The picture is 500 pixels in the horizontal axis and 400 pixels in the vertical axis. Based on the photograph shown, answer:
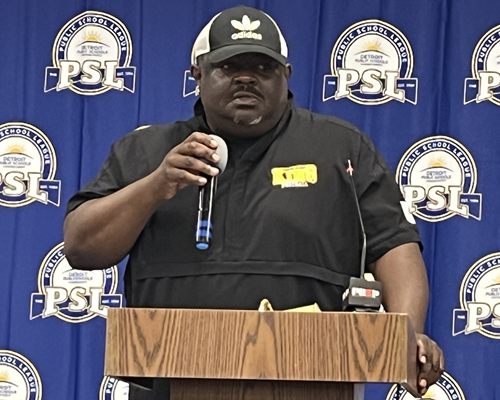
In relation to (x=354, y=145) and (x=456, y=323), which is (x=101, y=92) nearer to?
(x=456, y=323)

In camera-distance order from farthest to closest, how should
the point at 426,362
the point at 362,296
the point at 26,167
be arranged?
the point at 26,167 → the point at 426,362 → the point at 362,296

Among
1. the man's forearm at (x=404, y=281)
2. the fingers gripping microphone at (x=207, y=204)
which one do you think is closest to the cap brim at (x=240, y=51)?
the fingers gripping microphone at (x=207, y=204)

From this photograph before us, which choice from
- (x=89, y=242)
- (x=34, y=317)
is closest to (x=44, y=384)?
(x=34, y=317)

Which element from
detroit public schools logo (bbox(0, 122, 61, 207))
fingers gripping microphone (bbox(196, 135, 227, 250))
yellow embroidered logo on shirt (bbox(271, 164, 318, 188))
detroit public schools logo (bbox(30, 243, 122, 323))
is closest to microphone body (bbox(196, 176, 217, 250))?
fingers gripping microphone (bbox(196, 135, 227, 250))

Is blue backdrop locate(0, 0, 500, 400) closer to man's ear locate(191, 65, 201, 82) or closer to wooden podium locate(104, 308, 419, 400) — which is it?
man's ear locate(191, 65, 201, 82)

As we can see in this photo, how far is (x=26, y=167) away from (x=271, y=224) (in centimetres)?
198

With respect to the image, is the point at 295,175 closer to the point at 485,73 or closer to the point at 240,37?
the point at 240,37

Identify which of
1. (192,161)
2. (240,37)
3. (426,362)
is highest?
(240,37)

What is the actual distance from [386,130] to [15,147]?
53.4 inches

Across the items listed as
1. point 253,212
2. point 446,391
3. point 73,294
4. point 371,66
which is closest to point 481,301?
point 446,391

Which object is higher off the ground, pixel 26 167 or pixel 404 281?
pixel 26 167

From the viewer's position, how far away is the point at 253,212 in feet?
7.03

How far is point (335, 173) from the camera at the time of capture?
2197 mm

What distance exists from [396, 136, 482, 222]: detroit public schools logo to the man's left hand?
191 centimetres
